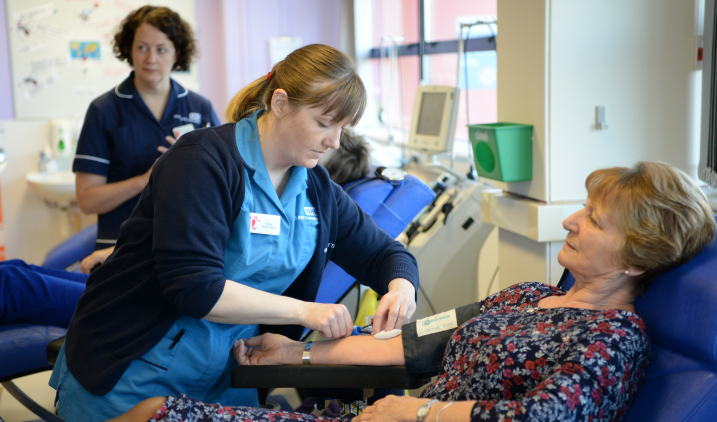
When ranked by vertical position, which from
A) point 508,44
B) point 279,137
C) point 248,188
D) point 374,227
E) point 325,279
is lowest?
point 325,279

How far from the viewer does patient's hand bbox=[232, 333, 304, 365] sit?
1445 millimetres

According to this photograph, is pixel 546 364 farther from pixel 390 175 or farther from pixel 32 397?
pixel 32 397

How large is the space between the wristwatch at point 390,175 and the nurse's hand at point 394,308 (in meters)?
0.89

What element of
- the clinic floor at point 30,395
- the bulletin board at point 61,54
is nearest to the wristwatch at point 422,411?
→ the clinic floor at point 30,395

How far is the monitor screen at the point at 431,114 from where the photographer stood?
9.32ft

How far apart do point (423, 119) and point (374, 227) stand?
4.69ft

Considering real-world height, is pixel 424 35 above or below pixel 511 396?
above

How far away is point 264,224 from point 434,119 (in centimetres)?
171

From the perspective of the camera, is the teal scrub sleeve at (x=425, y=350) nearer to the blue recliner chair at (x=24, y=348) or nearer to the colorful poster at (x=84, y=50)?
the blue recliner chair at (x=24, y=348)

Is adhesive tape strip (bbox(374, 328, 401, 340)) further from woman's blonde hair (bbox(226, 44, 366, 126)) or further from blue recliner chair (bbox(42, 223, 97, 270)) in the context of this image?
blue recliner chair (bbox(42, 223, 97, 270))

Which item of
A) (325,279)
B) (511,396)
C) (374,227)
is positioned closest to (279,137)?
(374,227)

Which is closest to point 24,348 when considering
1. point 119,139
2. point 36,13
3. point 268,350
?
point 119,139

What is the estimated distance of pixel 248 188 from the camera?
4.34 feet

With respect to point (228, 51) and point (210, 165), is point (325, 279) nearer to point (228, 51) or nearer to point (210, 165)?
point (210, 165)
